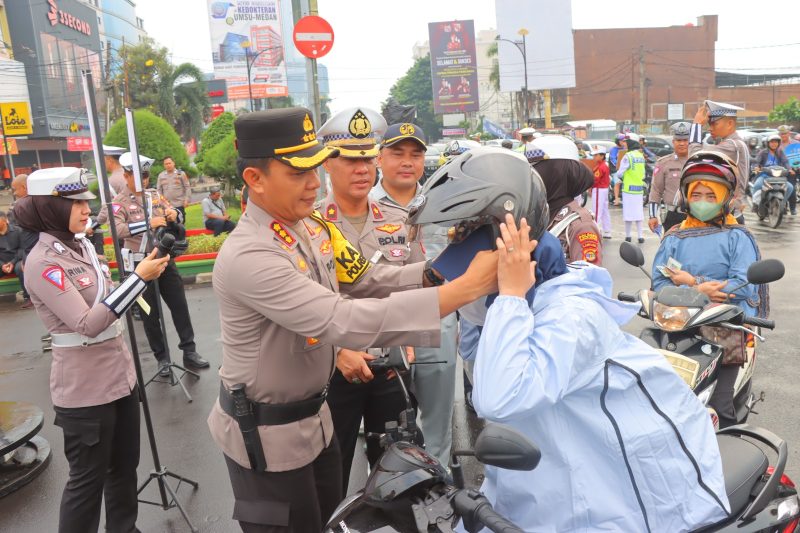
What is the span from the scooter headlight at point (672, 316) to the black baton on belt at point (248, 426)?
1945 mm

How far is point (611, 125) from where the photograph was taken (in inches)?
1735

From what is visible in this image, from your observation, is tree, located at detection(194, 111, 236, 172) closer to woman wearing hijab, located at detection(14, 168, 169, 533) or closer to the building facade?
woman wearing hijab, located at detection(14, 168, 169, 533)

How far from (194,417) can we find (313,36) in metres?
4.70

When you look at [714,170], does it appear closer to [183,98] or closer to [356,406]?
[356,406]

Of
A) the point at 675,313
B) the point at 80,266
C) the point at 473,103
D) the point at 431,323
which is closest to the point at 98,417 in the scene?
the point at 80,266

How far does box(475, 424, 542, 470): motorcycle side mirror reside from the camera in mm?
1400

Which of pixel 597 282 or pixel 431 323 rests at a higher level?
pixel 597 282

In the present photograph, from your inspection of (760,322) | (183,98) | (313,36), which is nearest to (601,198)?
(313,36)

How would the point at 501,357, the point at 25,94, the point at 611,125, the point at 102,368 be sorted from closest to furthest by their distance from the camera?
the point at 501,357 → the point at 102,368 → the point at 25,94 → the point at 611,125

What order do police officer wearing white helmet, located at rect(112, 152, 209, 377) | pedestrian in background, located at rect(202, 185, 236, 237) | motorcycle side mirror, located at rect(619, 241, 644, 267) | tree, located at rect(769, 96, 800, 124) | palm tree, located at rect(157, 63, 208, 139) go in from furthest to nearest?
palm tree, located at rect(157, 63, 208, 139), tree, located at rect(769, 96, 800, 124), pedestrian in background, located at rect(202, 185, 236, 237), police officer wearing white helmet, located at rect(112, 152, 209, 377), motorcycle side mirror, located at rect(619, 241, 644, 267)

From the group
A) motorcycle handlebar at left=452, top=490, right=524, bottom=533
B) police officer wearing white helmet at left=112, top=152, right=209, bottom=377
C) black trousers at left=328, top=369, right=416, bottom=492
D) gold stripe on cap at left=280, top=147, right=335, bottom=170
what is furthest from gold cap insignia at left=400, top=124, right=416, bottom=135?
motorcycle handlebar at left=452, top=490, right=524, bottom=533

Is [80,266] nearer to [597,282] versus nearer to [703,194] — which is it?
[597,282]

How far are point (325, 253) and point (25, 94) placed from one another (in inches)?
1657

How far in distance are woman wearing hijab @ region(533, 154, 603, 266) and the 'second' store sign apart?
166 feet
